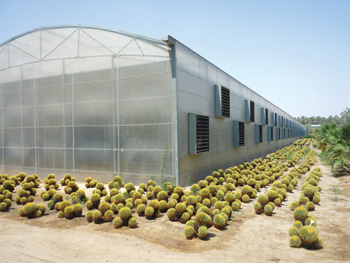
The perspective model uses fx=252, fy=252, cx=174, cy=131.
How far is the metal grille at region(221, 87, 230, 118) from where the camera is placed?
12966 millimetres

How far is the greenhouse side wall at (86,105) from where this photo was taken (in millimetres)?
9086

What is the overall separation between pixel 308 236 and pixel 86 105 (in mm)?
9005

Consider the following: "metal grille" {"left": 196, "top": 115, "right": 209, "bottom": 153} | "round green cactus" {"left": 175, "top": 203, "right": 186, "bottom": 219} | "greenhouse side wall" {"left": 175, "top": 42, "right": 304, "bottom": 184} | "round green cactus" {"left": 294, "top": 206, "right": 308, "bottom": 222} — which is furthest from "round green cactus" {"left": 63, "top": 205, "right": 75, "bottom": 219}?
"metal grille" {"left": 196, "top": 115, "right": 209, "bottom": 153}

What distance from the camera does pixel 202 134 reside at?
10.6 meters

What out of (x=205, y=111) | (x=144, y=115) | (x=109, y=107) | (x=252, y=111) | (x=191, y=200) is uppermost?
(x=252, y=111)

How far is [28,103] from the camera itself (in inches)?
468

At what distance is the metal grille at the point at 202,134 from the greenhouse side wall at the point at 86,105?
1.88 meters

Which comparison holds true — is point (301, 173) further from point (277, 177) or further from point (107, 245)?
point (107, 245)

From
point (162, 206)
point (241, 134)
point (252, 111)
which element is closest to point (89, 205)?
point (162, 206)

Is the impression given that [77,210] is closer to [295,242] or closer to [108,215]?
[108,215]

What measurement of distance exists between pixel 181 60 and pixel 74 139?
18.3ft

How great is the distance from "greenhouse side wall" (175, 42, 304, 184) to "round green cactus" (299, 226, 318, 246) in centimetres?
499

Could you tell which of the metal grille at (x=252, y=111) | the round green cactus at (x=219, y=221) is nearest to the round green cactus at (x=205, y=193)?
the round green cactus at (x=219, y=221)

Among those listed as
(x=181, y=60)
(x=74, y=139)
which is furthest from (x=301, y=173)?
(x=74, y=139)
